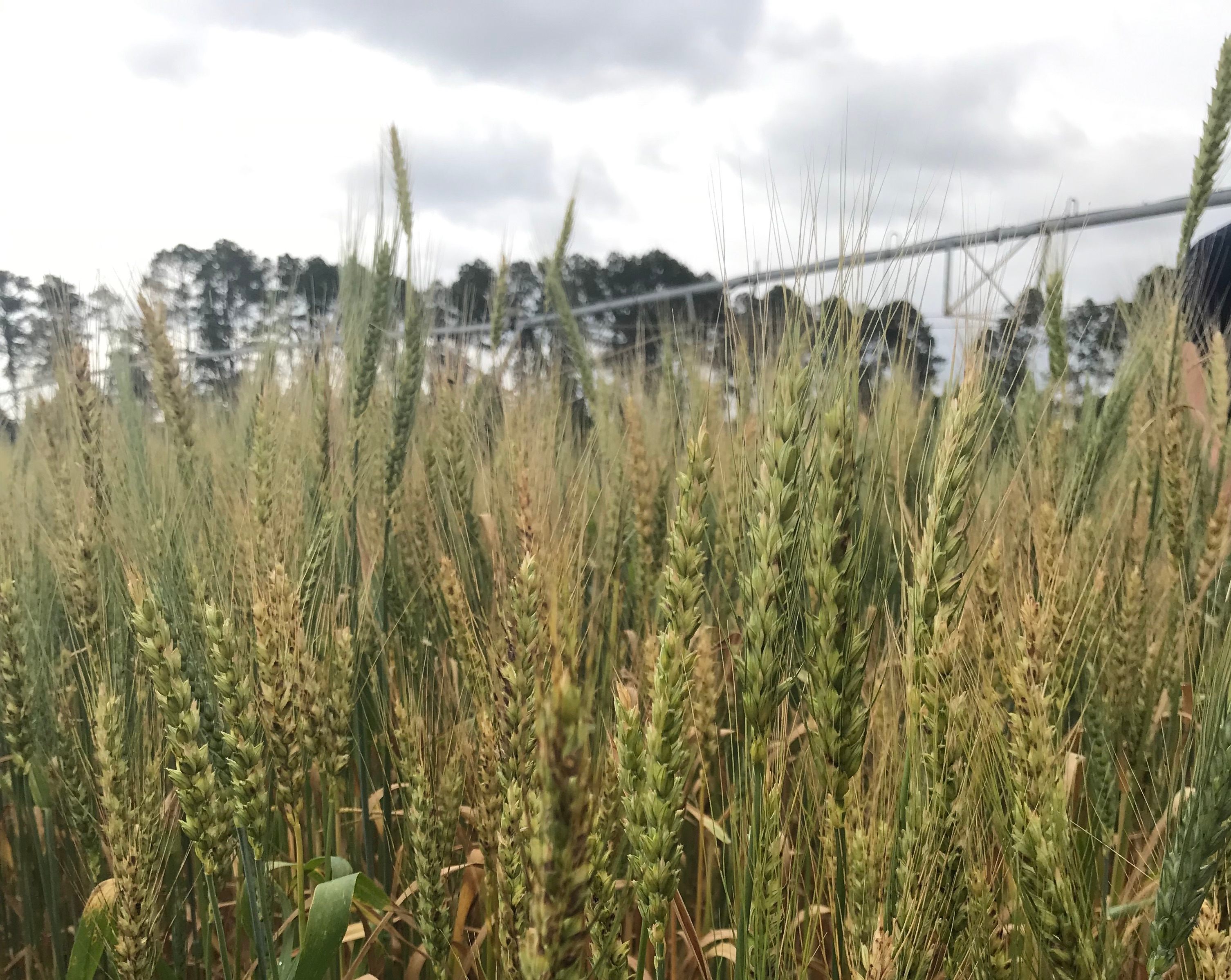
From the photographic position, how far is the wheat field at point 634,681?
0.77 meters

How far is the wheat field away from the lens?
2.54ft

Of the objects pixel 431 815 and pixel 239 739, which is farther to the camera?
pixel 431 815

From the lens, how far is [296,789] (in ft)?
3.33

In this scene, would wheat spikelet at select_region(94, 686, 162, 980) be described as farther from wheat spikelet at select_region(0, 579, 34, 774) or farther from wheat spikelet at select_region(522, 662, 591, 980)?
wheat spikelet at select_region(522, 662, 591, 980)

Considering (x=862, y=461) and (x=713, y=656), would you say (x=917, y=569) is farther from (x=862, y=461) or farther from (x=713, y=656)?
(x=713, y=656)

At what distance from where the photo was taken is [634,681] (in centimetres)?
151

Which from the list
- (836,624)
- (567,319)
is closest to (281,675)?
(836,624)

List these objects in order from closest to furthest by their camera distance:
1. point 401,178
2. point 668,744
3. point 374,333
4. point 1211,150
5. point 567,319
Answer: point 668,744, point 1211,150, point 374,333, point 401,178, point 567,319

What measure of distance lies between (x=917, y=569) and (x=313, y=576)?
95cm

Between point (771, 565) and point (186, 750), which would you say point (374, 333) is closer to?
point (186, 750)

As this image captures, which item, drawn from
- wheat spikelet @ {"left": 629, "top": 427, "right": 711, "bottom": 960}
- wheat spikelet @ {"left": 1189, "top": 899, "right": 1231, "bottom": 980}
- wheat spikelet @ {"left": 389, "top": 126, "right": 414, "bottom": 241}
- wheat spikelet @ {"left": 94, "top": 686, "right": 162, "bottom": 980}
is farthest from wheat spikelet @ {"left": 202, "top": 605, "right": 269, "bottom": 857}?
wheat spikelet @ {"left": 389, "top": 126, "right": 414, "bottom": 241}

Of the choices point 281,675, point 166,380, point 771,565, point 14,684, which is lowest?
point 14,684

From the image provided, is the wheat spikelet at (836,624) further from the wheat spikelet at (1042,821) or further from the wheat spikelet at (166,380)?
the wheat spikelet at (166,380)

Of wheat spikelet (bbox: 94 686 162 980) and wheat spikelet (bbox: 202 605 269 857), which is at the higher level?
wheat spikelet (bbox: 202 605 269 857)
